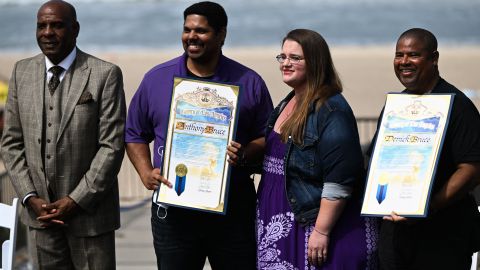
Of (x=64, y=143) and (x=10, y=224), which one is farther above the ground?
(x=64, y=143)

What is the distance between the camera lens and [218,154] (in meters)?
4.68

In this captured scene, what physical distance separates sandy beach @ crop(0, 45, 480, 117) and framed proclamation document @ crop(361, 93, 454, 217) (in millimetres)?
10393

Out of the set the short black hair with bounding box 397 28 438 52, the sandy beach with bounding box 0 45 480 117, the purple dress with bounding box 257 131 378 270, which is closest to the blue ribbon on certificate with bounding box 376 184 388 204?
the purple dress with bounding box 257 131 378 270

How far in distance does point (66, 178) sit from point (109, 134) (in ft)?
0.98

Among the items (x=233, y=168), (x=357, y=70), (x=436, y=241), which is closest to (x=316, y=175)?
(x=233, y=168)

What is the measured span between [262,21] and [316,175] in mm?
21578

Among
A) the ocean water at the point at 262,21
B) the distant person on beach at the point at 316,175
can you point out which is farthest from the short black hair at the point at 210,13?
the ocean water at the point at 262,21

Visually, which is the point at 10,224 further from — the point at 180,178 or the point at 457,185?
the point at 457,185

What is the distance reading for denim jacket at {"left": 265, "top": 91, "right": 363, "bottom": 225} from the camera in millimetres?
4418

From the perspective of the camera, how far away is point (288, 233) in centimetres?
460

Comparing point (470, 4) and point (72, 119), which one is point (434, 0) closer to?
point (470, 4)

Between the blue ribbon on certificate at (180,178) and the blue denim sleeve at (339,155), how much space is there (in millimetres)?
664

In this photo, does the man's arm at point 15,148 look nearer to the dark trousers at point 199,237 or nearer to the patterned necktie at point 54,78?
the patterned necktie at point 54,78

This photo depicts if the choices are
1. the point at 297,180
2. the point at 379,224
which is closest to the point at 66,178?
the point at 297,180
